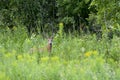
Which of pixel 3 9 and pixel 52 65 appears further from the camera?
pixel 3 9

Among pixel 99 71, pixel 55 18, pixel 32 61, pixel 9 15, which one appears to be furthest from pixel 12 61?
pixel 55 18

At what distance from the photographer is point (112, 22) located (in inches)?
378

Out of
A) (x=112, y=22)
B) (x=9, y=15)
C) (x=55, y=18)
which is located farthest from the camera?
(x=55, y=18)

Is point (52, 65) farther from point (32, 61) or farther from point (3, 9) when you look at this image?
point (3, 9)

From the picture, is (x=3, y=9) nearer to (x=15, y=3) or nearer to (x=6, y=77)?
(x=15, y=3)

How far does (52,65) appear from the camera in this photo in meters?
4.66

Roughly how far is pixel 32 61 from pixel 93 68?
92 centimetres

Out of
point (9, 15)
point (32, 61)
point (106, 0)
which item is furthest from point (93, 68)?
point (9, 15)

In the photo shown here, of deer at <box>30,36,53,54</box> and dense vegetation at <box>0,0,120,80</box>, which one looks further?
deer at <box>30,36,53,54</box>

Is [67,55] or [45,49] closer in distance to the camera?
[67,55]

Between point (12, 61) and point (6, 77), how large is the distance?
0.60 metres

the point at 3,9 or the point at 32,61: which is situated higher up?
the point at 32,61

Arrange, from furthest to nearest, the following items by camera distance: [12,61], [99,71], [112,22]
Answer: [112,22]
[12,61]
[99,71]

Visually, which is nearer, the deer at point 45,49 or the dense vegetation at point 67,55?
the dense vegetation at point 67,55
